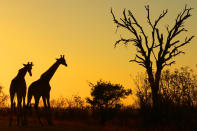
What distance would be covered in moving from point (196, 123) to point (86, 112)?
10.4 m

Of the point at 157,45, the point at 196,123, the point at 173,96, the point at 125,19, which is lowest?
the point at 196,123

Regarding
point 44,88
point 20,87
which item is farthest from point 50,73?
point 20,87

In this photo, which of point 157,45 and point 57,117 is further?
point 157,45

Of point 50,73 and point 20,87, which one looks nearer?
point 20,87

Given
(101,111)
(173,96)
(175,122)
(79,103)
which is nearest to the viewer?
(175,122)

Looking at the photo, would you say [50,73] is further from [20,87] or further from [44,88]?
[20,87]

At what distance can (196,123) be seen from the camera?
14.2 m

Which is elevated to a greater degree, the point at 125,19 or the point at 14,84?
the point at 125,19

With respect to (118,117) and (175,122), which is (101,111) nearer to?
(118,117)

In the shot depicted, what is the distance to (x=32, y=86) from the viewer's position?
50.4 ft

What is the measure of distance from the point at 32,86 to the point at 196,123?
727 cm

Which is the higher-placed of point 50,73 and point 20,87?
point 50,73

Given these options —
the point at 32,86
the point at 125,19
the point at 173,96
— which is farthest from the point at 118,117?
the point at 125,19

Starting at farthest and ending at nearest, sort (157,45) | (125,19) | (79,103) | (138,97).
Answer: (125,19)
(157,45)
(79,103)
(138,97)
